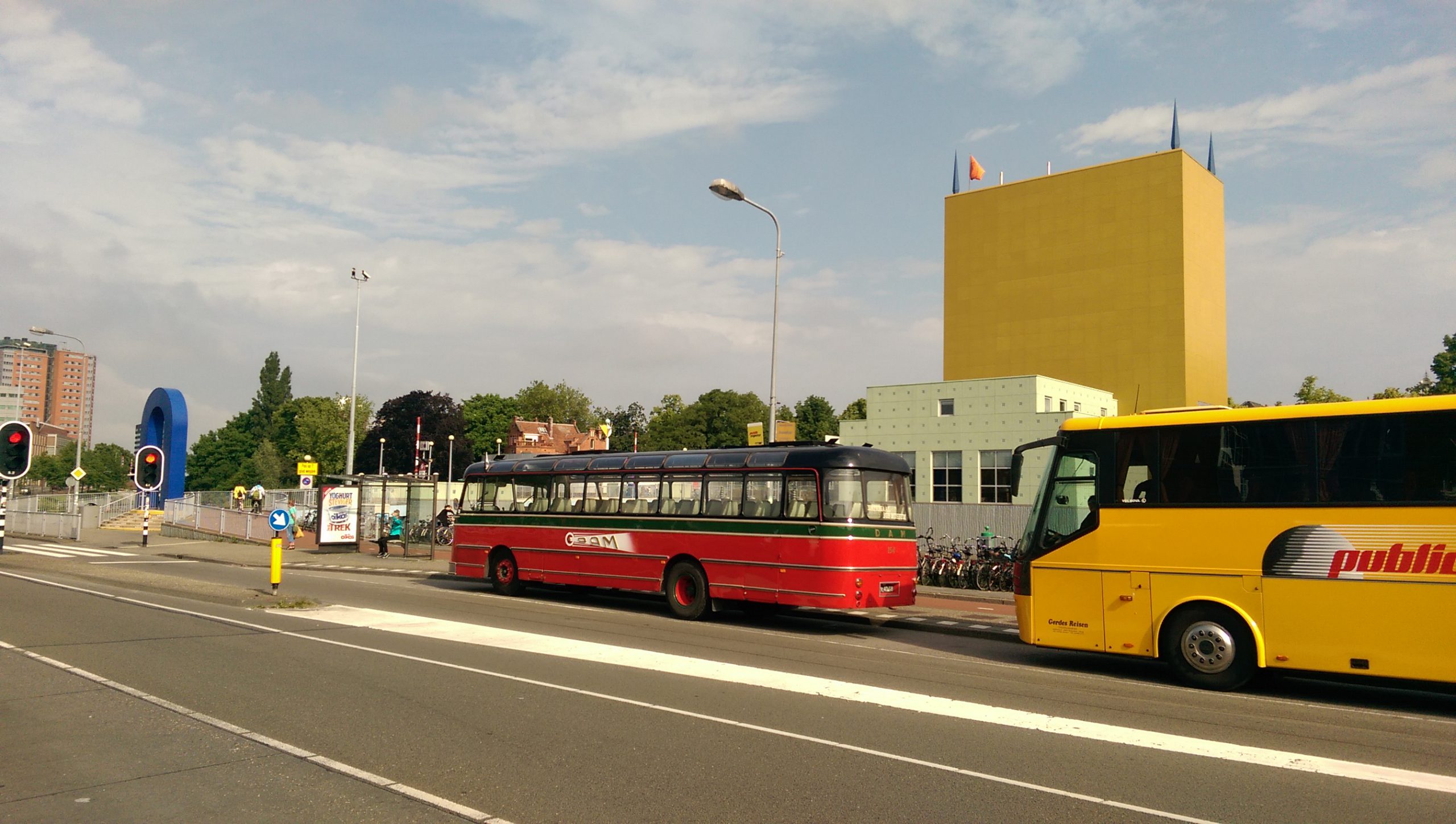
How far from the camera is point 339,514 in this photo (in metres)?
31.8

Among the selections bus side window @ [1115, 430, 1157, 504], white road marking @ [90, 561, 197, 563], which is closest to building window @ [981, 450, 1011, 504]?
white road marking @ [90, 561, 197, 563]

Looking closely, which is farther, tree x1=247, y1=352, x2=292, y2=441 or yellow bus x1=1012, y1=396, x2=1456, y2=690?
tree x1=247, y1=352, x2=292, y2=441

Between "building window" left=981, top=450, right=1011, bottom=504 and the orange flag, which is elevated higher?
the orange flag

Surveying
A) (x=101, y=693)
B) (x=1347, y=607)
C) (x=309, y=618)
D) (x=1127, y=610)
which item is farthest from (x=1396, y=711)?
(x=309, y=618)

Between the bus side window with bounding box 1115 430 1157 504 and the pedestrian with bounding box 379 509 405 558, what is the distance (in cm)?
2532

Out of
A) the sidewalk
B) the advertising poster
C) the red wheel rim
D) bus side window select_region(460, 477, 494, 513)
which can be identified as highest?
bus side window select_region(460, 477, 494, 513)

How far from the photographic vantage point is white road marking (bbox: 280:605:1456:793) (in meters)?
7.22

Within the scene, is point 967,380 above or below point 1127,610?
above

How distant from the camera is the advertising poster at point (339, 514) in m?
31.6

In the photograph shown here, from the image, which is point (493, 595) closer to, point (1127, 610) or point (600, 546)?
point (600, 546)

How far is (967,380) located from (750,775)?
42.0 meters

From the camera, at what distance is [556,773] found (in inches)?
256

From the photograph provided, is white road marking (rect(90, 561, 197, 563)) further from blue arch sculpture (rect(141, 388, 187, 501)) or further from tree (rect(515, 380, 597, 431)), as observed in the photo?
tree (rect(515, 380, 597, 431))

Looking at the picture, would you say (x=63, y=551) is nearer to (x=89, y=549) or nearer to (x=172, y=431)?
(x=89, y=549)
